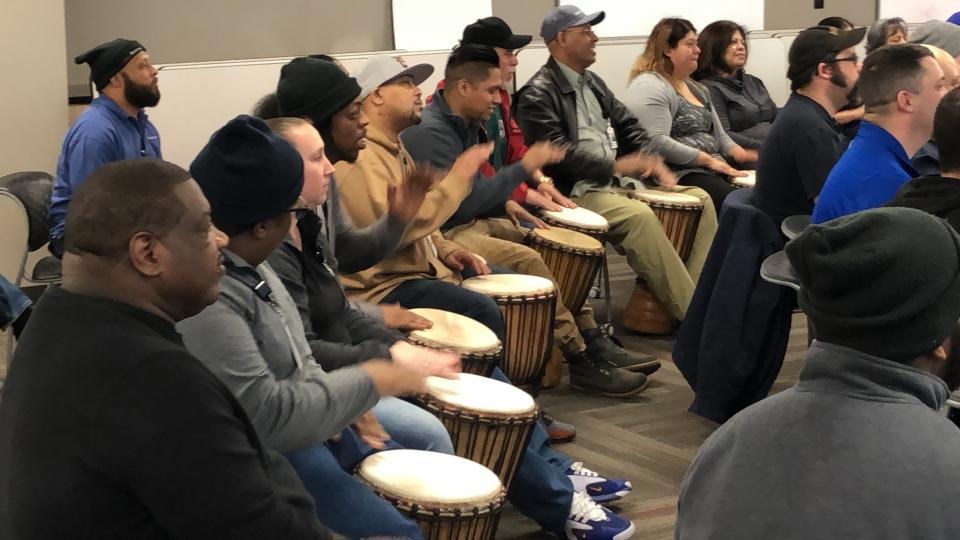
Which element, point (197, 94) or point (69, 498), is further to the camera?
point (197, 94)

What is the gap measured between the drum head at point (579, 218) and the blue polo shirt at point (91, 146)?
171 cm

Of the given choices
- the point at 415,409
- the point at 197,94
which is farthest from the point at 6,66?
the point at 415,409

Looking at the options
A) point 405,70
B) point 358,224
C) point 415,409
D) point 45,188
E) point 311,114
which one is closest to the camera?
point 415,409

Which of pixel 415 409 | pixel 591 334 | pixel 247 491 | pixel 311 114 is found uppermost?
pixel 311 114

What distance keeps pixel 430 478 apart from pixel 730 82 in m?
5.03

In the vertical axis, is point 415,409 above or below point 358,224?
below

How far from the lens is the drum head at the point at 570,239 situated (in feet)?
16.6

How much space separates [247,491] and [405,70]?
2806mm

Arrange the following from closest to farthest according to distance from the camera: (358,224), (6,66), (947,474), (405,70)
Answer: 1. (947,474)
2. (358,224)
3. (405,70)
4. (6,66)

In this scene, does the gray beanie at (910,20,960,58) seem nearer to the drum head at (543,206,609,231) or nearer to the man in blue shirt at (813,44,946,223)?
the drum head at (543,206,609,231)

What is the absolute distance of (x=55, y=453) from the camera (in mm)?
1656

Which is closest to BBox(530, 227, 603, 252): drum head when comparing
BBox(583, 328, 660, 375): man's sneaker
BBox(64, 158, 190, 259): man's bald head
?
BBox(583, 328, 660, 375): man's sneaker

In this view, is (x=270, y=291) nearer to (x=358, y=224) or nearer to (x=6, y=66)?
(x=358, y=224)

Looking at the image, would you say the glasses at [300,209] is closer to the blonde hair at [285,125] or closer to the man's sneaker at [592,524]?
the blonde hair at [285,125]
